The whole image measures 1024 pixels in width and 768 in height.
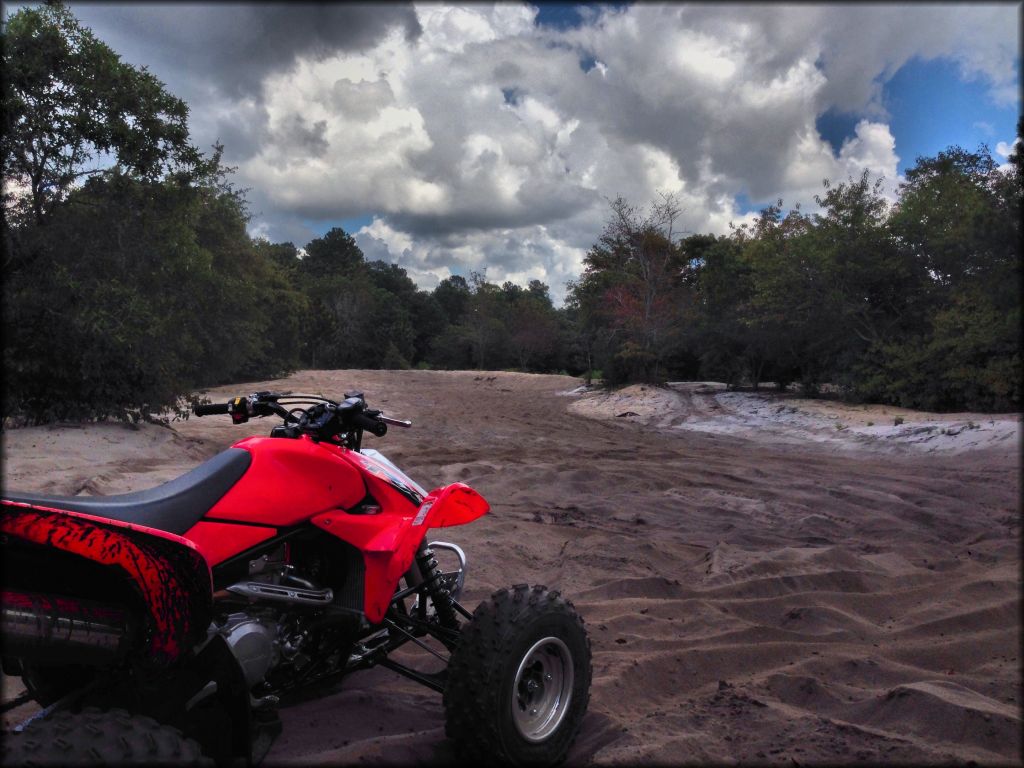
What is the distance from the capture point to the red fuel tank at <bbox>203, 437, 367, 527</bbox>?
207cm

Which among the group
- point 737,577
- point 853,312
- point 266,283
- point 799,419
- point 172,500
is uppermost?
point 266,283

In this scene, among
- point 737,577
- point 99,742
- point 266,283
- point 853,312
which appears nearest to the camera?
point 99,742

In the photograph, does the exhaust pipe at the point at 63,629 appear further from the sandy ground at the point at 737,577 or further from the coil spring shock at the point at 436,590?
the coil spring shock at the point at 436,590

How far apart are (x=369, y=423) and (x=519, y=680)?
1040 millimetres

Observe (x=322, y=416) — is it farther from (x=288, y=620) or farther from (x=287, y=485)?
(x=288, y=620)

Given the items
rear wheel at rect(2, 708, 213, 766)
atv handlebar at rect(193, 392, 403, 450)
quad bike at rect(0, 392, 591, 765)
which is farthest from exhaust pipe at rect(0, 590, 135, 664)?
atv handlebar at rect(193, 392, 403, 450)

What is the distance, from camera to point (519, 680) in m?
2.39

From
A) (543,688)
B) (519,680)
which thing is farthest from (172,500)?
(543,688)

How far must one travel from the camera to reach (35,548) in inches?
62.2

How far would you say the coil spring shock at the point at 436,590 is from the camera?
2.67 metres

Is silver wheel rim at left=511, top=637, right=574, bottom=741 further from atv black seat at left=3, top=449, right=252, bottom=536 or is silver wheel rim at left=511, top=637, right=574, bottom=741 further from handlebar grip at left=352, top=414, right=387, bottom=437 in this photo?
atv black seat at left=3, top=449, right=252, bottom=536

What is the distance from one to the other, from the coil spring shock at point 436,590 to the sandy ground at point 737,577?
40 cm

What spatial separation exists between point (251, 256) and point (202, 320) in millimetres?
4062

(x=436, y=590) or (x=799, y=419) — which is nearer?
(x=436, y=590)
